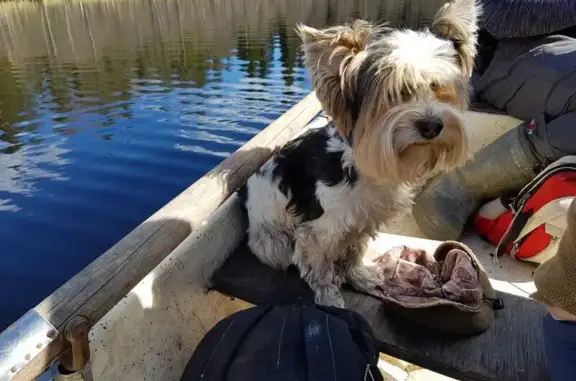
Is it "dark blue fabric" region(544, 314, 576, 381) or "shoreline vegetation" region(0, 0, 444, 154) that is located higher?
"dark blue fabric" region(544, 314, 576, 381)

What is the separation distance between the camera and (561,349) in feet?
5.72

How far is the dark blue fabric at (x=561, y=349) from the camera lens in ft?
5.58

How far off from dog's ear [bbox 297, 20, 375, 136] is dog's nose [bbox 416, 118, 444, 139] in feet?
1.32

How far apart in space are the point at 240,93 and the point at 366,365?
13716 mm

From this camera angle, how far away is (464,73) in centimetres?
271

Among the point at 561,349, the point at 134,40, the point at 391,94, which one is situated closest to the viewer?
the point at 561,349

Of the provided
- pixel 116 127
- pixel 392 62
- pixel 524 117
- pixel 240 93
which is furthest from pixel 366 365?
pixel 240 93

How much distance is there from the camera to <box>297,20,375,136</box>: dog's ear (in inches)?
97.2

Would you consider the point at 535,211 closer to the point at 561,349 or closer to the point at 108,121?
the point at 561,349

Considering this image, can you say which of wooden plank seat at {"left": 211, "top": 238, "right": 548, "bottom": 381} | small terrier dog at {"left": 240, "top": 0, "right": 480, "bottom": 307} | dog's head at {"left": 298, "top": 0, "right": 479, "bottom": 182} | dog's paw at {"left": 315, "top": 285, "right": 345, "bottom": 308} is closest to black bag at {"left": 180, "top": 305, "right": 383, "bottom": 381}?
wooden plank seat at {"left": 211, "top": 238, "right": 548, "bottom": 381}

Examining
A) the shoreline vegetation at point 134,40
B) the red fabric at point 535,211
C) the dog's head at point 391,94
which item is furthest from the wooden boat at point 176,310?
the shoreline vegetation at point 134,40

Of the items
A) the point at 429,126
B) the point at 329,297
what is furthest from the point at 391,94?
the point at 329,297

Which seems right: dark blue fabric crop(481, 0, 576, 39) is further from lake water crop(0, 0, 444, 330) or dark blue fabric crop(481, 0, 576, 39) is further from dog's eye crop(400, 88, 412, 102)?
dog's eye crop(400, 88, 412, 102)

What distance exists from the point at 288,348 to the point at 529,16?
346cm
